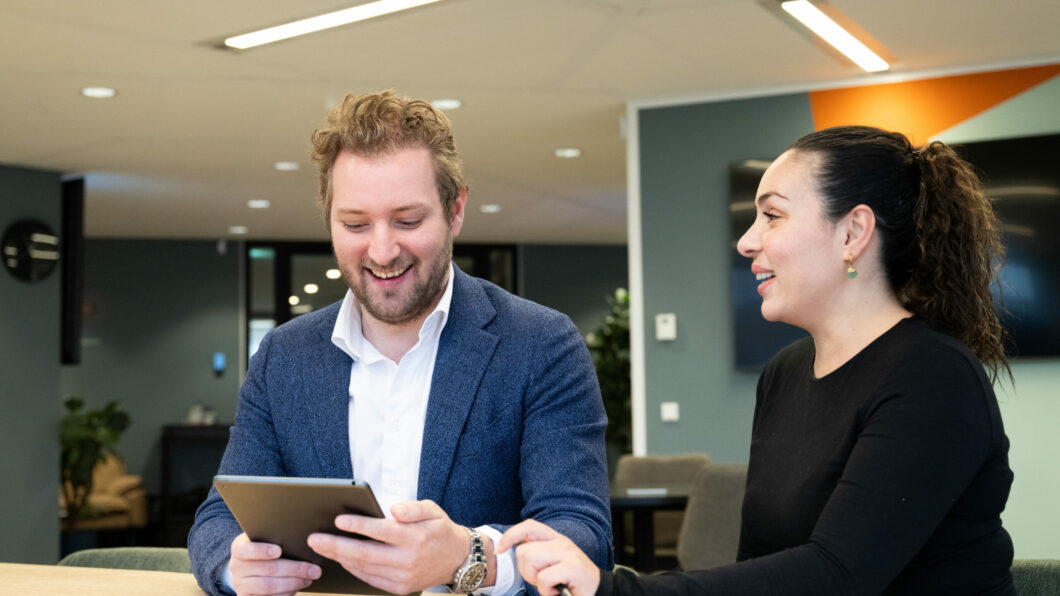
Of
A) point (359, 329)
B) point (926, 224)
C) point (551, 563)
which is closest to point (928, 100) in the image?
point (926, 224)

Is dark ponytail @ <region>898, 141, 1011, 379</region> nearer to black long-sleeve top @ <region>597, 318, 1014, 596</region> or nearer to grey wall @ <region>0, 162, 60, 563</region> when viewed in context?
black long-sleeve top @ <region>597, 318, 1014, 596</region>

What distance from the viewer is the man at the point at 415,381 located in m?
1.64

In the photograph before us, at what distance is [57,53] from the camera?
14.5ft

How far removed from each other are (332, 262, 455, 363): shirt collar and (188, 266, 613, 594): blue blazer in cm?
2

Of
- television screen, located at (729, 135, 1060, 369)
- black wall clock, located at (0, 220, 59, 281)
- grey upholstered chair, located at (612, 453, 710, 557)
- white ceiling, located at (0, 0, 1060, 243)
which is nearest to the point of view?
white ceiling, located at (0, 0, 1060, 243)

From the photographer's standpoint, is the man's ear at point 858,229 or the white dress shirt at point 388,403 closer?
the man's ear at point 858,229

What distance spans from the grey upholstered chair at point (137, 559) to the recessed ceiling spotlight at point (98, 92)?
3.56 meters

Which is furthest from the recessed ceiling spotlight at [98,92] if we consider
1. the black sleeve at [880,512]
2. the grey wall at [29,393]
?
the black sleeve at [880,512]

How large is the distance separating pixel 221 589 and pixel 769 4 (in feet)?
10.5

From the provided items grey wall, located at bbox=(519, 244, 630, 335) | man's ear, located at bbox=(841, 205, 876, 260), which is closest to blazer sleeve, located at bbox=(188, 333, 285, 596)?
man's ear, located at bbox=(841, 205, 876, 260)

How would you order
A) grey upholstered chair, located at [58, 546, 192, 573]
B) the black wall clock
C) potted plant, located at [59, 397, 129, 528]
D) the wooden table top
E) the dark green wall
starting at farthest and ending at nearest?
potted plant, located at [59, 397, 129, 528], the black wall clock, the dark green wall, grey upholstered chair, located at [58, 546, 192, 573], the wooden table top

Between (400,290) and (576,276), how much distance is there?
9.79 m

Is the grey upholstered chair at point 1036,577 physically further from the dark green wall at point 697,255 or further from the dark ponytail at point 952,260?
the dark green wall at point 697,255

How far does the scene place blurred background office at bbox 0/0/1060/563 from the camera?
13.7 ft
